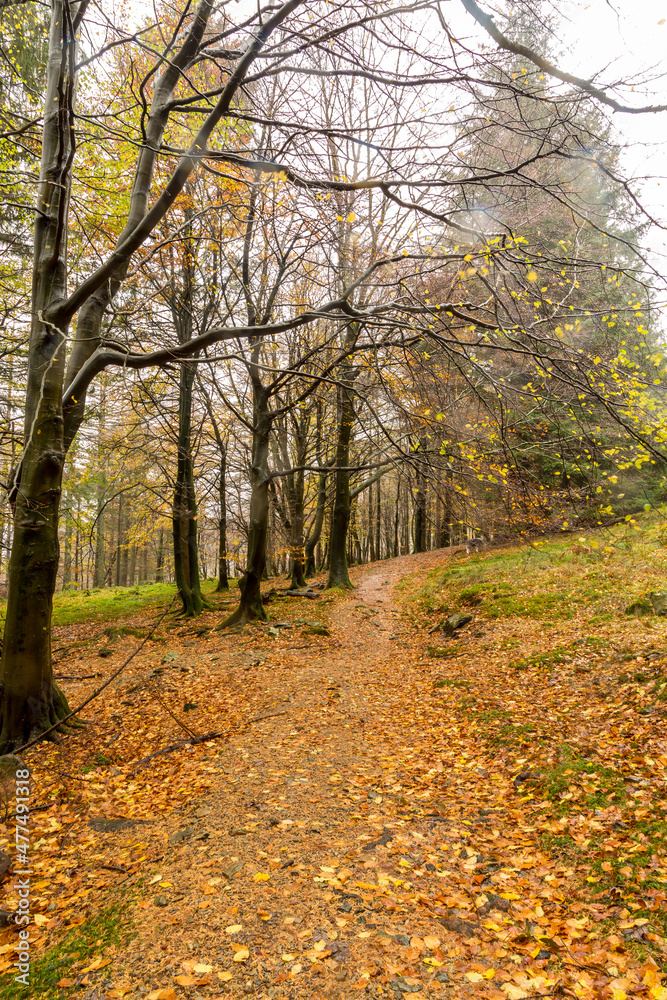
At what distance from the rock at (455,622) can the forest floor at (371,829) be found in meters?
1.37

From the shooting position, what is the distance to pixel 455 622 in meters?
9.62

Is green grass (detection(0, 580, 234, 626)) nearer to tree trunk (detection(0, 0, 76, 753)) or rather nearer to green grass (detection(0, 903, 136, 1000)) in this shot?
tree trunk (detection(0, 0, 76, 753))

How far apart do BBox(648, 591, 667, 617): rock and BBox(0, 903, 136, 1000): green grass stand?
7.11 m

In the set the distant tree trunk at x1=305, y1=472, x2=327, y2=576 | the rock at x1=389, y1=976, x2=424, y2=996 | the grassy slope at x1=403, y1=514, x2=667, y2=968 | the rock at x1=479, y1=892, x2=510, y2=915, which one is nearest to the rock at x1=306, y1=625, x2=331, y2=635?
the grassy slope at x1=403, y1=514, x2=667, y2=968

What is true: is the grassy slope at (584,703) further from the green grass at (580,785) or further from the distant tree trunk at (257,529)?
the distant tree trunk at (257,529)

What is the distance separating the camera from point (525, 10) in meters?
3.65

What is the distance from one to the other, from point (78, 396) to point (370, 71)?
452 centimetres

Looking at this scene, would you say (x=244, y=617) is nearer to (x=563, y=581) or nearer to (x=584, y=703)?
(x=563, y=581)

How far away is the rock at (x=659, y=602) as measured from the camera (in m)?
6.80

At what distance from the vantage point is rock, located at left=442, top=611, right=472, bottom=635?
9.52 m

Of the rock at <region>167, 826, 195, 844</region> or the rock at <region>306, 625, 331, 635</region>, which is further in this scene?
the rock at <region>306, 625, 331, 635</region>

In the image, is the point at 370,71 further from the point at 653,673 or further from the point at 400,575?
the point at 400,575

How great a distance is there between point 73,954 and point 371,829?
6.86 feet

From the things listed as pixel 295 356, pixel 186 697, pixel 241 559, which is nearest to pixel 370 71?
pixel 186 697
